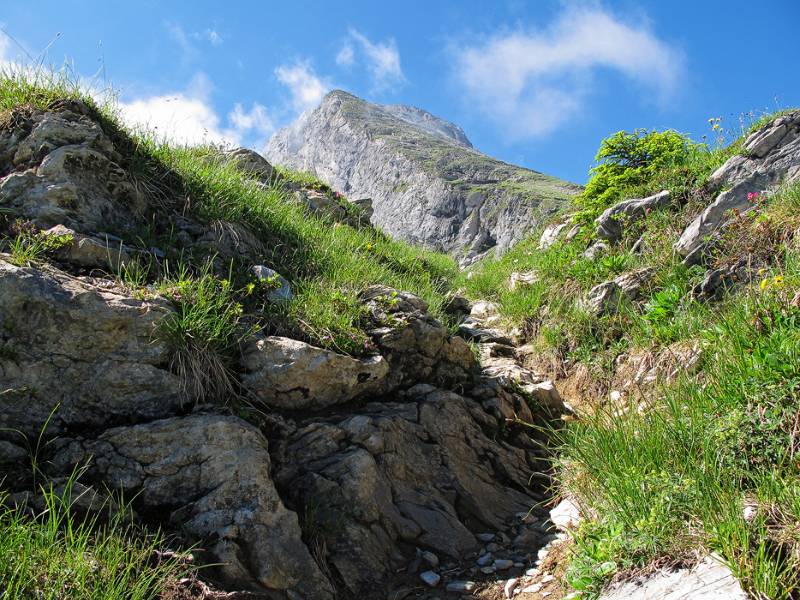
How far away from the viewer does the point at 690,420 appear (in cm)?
370

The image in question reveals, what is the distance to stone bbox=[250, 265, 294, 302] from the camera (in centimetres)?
536

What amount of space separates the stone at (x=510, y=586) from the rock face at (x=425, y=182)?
9162 millimetres

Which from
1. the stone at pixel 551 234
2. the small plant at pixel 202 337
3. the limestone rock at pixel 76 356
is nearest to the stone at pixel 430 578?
the small plant at pixel 202 337

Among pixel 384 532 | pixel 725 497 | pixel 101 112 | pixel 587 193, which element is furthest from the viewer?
pixel 587 193

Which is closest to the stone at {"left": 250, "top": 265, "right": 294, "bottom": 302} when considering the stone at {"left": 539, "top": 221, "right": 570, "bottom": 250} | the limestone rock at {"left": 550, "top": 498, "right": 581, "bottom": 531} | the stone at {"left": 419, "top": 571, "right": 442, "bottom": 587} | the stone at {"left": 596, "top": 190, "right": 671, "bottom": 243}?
the stone at {"left": 419, "top": 571, "right": 442, "bottom": 587}

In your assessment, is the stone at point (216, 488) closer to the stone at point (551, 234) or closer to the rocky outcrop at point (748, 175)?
the rocky outcrop at point (748, 175)

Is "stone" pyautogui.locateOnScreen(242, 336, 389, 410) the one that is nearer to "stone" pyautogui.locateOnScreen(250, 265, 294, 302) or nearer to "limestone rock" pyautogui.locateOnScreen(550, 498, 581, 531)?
"stone" pyautogui.locateOnScreen(250, 265, 294, 302)

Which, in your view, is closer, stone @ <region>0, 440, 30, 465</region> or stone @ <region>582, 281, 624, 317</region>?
stone @ <region>0, 440, 30, 465</region>

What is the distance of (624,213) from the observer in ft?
29.1

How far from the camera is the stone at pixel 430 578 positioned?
3721 millimetres

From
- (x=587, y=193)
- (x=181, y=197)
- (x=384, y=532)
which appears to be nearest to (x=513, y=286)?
Answer: (x=587, y=193)

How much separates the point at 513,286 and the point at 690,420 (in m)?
6.26

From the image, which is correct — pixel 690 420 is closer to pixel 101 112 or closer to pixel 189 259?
pixel 189 259

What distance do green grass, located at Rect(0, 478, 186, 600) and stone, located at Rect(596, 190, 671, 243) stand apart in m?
7.96
